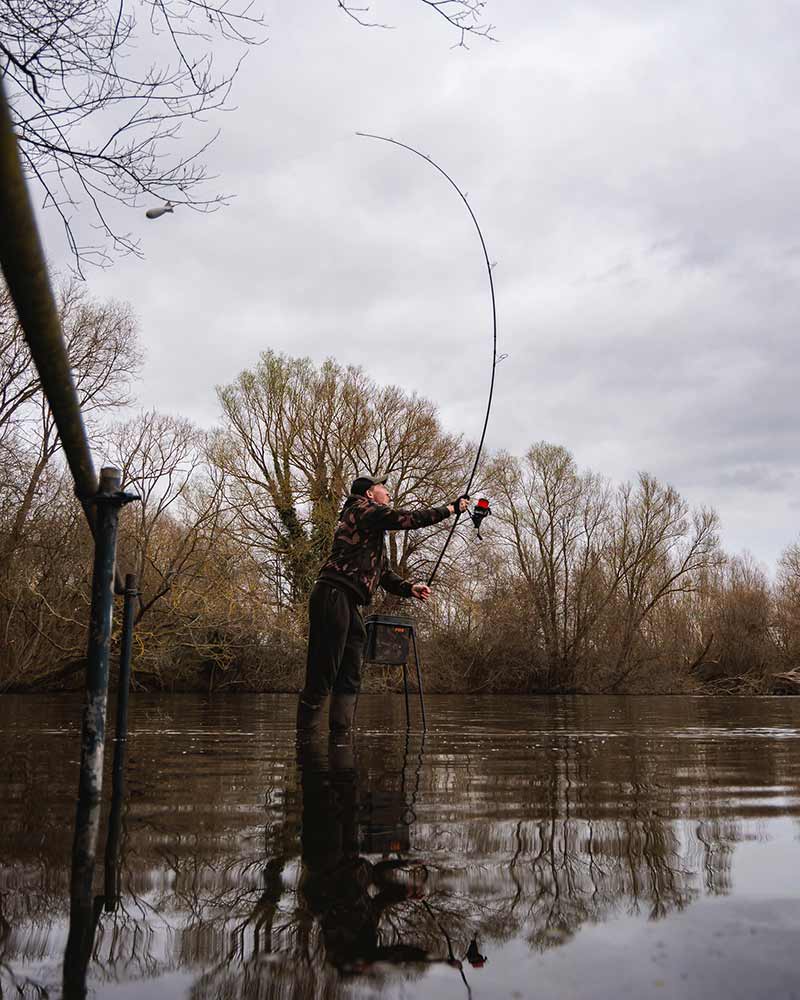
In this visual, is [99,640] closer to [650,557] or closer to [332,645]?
[332,645]

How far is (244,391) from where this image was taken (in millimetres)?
31328

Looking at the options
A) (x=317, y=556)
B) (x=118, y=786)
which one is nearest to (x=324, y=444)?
(x=317, y=556)

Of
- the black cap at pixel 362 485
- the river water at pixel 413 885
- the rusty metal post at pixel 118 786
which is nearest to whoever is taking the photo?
the river water at pixel 413 885

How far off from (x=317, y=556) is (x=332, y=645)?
833 inches

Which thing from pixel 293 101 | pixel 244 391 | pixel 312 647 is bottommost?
pixel 312 647

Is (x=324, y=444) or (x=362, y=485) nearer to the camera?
(x=362, y=485)

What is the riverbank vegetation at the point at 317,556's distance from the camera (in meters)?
21.0

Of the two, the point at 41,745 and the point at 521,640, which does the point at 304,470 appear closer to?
the point at 521,640

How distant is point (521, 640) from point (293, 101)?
104 feet

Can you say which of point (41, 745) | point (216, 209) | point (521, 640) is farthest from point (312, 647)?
point (521, 640)

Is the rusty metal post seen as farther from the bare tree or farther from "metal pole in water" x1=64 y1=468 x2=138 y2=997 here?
the bare tree

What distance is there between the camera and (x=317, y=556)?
28031 millimetres

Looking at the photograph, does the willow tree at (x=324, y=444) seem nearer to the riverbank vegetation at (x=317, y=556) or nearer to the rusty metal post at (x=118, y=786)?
the riverbank vegetation at (x=317, y=556)

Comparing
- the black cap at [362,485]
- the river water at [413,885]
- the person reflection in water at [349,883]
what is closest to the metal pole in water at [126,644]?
the river water at [413,885]
